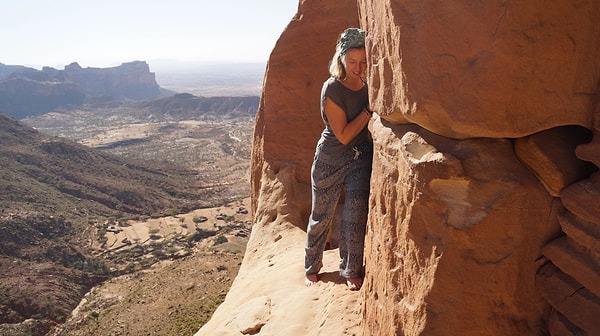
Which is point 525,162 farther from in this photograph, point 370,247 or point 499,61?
point 370,247

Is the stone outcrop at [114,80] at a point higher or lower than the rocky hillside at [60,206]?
higher

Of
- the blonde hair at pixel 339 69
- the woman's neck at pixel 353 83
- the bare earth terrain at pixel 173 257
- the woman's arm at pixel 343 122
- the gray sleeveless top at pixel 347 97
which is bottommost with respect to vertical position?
the bare earth terrain at pixel 173 257

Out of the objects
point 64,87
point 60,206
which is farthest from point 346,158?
point 64,87

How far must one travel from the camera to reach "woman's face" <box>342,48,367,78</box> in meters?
3.61

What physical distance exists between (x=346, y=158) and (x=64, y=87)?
150479 millimetres

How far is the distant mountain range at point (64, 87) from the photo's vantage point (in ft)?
416

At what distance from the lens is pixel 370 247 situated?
3.47 metres

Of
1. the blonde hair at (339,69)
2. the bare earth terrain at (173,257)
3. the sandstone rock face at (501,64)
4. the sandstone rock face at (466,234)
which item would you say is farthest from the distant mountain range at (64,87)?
the sandstone rock face at (501,64)

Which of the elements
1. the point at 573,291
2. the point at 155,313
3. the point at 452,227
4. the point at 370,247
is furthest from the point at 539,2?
the point at 155,313

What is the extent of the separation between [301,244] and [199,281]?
41.6 feet

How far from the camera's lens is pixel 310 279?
4.57m

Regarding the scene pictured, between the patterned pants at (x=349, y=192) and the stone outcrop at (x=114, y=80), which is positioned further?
the stone outcrop at (x=114, y=80)

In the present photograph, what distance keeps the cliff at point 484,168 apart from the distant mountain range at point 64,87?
14041 cm

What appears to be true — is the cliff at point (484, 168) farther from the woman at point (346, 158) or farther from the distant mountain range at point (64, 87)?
the distant mountain range at point (64, 87)
